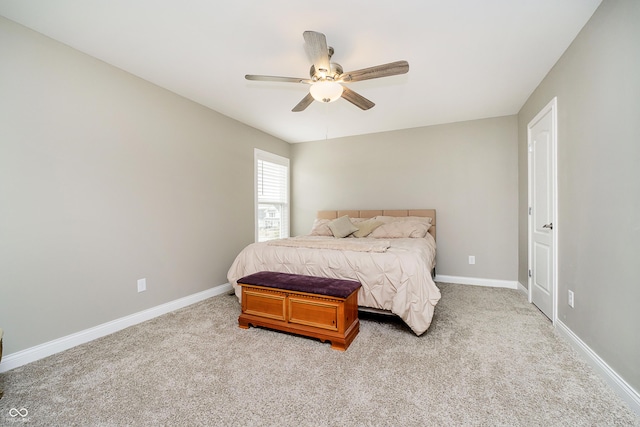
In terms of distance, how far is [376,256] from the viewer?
2555mm

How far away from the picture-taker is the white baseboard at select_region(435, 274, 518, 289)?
154 inches

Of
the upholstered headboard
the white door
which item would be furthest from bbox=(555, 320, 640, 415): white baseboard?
the upholstered headboard

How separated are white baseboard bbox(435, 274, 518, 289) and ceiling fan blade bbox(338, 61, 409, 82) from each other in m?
3.31

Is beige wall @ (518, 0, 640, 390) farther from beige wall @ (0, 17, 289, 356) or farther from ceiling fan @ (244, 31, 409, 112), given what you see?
beige wall @ (0, 17, 289, 356)

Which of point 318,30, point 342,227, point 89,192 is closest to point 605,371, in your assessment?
point 342,227

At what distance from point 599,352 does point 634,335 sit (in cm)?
43

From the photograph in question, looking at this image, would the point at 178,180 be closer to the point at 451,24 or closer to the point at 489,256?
the point at 451,24

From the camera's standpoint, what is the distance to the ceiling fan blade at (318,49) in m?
1.72

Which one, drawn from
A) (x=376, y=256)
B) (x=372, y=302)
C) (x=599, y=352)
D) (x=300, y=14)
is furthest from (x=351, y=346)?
(x=300, y=14)

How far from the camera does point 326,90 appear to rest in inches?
85.4

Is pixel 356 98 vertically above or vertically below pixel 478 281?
above

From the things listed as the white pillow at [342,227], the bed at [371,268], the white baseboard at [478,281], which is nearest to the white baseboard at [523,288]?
the white baseboard at [478,281]

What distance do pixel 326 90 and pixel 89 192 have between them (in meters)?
2.20

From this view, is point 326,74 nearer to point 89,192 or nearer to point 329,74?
point 329,74
